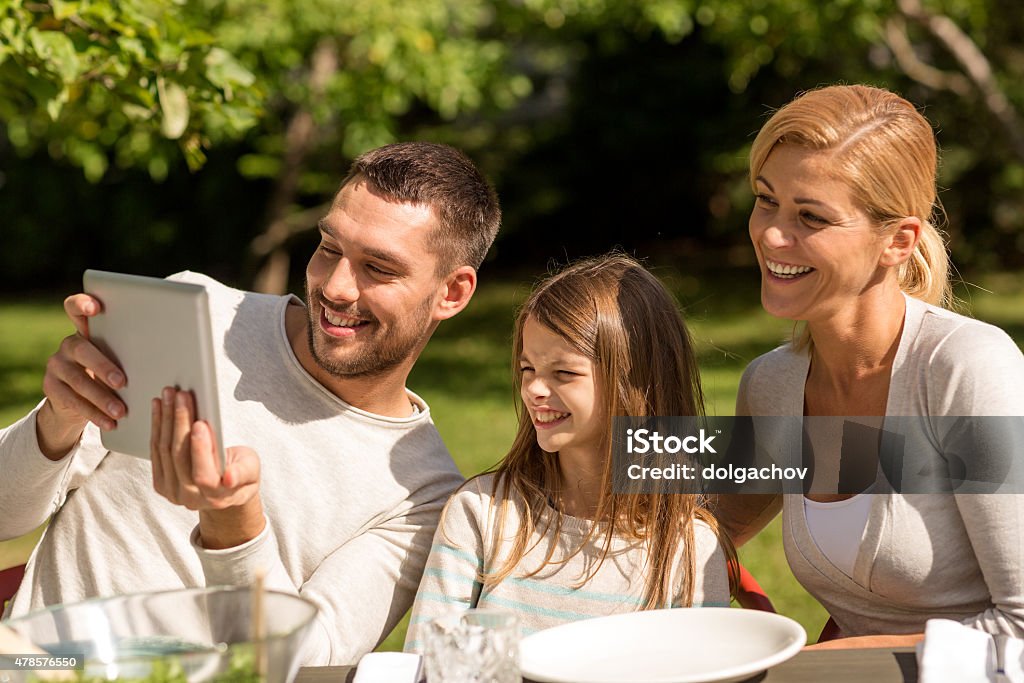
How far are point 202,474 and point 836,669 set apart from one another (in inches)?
44.8

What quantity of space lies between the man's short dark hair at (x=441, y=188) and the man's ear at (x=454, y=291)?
21 mm

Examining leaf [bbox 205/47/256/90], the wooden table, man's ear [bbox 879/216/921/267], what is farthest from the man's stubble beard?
leaf [bbox 205/47/256/90]

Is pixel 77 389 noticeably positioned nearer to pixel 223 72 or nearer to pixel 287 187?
pixel 223 72

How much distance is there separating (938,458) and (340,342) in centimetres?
133

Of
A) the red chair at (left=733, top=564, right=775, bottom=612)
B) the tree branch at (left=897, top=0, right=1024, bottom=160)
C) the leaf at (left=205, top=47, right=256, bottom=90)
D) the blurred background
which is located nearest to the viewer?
the red chair at (left=733, top=564, right=775, bottom=612)

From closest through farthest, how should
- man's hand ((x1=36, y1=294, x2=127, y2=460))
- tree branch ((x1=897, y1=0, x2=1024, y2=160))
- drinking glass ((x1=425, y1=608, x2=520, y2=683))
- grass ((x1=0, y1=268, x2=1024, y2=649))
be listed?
drinking glass ((x1=425, y1=608, x2=520, y2=683))
man's hand ((x1=36, y1=294, x2=127, y2=460))
grass ((x1=0, y1=268, x2=1024, y2=649))
tree branch ((x1=897, y1=0, x2=1024, y2=160))

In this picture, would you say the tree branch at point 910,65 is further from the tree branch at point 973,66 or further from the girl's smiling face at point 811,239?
the girl's smiling face at point 811,239

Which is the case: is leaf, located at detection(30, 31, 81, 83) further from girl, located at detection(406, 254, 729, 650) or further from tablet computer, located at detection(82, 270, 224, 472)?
girl, located at detection(406, 254, 729, 650)

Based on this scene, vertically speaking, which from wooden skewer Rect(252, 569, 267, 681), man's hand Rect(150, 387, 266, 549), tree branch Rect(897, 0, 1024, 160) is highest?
tree branch Rect(897, 0, 1024, 160)

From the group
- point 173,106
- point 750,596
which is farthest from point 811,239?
point 173,106

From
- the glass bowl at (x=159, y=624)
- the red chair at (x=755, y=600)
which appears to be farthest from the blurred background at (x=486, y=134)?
the glass bowl at (x=159, y=624)

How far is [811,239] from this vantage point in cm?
242

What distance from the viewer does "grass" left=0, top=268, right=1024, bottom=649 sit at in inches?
229

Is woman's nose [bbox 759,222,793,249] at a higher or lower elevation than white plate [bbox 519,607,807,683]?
higher
